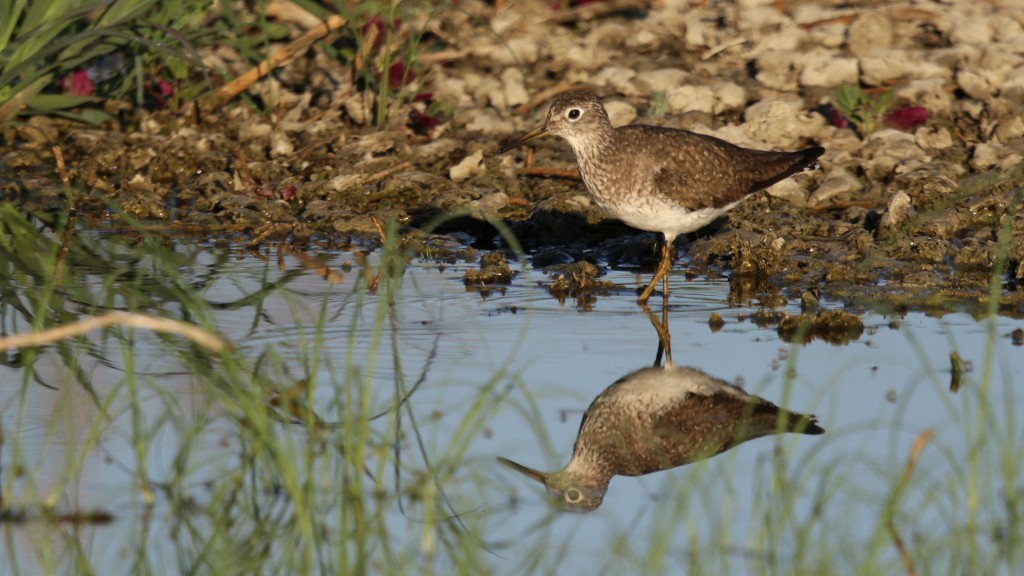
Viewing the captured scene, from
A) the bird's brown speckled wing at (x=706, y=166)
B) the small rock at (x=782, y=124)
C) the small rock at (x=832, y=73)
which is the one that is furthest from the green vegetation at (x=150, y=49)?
the small rock at (x=832, y=73)

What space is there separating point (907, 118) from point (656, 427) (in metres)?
5.45

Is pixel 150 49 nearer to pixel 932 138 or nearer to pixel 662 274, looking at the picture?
pixel 662 274

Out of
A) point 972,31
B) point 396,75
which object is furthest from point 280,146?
point 972,31

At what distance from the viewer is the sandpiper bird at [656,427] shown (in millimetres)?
5566

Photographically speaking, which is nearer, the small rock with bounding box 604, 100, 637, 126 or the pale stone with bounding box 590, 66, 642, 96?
the small rock with bounding box 604, 100, 637, 126

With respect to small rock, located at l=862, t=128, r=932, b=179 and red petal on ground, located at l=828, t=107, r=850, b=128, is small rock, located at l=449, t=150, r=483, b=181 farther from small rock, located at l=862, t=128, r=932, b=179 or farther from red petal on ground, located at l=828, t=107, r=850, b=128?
small rock, located at l=862, t=128, r=932, b=179

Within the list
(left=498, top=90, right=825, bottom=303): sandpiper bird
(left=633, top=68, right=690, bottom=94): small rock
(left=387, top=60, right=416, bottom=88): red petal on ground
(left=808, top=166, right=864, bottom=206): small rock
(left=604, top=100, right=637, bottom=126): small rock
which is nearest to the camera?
(left=498, top=90, right=825, bottom=303): sandpiper bird

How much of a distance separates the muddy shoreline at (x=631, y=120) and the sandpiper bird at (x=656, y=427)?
198cm

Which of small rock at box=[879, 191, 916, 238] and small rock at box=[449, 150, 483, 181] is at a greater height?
small rock at box=[449, 150, 483, 181]

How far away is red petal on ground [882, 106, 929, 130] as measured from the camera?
1084 centimetres

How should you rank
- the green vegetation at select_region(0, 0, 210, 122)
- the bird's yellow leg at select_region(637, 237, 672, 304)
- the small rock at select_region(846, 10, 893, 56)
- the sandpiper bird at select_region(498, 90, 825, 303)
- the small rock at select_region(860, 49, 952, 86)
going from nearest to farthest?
the bird's yellow leg at select_region(637, 237, 672, 304), the sandpiper bird at select_region(498, 90, 825, 303), the green vegetation at select_region(0, 0, 210, 122), the small rock at select_region(860, 49, 952, 86), the small rock at select_region(846, 10, 893, 56)

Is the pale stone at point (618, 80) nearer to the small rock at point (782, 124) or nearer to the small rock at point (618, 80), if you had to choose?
the small rock at point (618, 80)

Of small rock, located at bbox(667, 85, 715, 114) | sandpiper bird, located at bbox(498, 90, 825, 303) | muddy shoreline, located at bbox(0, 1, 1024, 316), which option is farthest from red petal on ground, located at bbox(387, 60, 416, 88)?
sandpiper bird, located at bbox(498, 90, 825, 303)

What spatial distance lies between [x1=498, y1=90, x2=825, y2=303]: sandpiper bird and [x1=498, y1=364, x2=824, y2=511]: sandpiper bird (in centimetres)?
195
